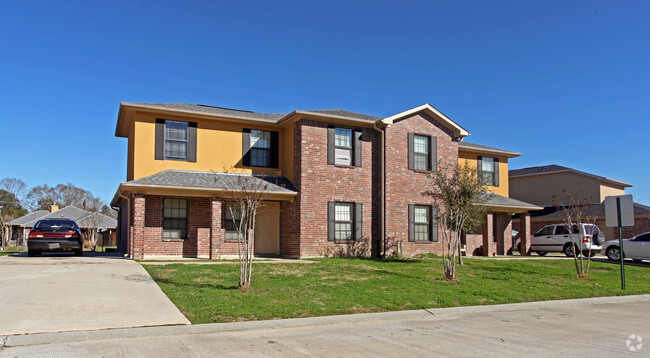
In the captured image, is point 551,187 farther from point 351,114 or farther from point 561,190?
point 351,114

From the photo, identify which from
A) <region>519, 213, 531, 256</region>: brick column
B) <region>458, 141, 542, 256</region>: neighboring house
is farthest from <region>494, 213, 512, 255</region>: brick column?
<region>519, 213, 531, 256</region>: brick column

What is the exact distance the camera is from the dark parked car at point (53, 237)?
17833mm

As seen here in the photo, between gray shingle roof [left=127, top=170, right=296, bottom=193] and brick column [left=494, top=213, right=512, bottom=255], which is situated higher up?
gray shingle roof [left=127, top=170, right=296, bottom=193]

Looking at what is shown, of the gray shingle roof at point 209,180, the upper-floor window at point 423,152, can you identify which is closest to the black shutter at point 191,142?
the gray shingle roof at point 209,180

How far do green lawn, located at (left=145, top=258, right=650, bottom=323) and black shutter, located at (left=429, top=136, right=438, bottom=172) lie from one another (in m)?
5.23

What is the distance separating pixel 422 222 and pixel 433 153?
306 centimetres

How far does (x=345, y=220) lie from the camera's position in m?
20.3

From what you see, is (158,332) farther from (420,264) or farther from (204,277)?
(420,264)

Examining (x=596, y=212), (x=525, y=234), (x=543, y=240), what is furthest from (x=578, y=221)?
(x=596, y=212)

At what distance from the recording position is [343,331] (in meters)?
8.16

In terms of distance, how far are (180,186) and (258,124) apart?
471 centimetres

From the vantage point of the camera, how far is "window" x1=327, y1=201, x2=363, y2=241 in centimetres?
1992

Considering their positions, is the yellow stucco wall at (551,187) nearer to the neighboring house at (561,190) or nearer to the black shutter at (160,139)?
the neighboring house at (561,190)

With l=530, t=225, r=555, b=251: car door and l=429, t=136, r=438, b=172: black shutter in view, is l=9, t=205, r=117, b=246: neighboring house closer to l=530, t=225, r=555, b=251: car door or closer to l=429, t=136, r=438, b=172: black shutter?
l=429, t=136, r=438, b=172: black shutter
